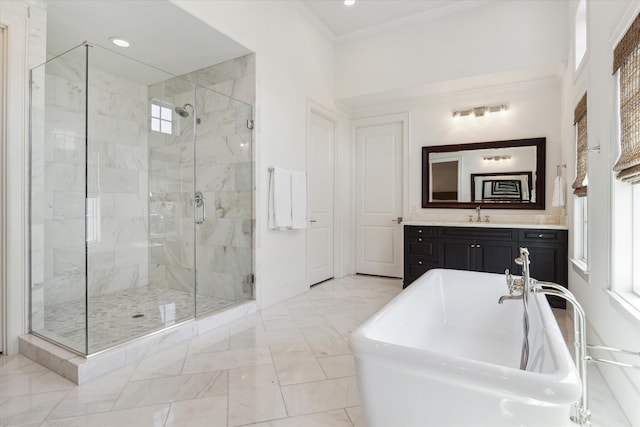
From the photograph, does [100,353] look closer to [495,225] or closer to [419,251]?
[419,251]

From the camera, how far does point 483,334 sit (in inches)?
95.3

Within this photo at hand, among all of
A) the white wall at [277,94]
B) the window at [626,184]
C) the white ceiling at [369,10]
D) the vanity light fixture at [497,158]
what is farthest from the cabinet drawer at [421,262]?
the white ceiling at [369,10]

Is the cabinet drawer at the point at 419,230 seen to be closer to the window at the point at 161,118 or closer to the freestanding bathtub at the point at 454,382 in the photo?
the freestanding bathtub at the point at 454,382

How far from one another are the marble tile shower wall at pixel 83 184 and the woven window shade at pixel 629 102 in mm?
3291

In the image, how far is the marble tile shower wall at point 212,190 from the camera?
3.50 meters

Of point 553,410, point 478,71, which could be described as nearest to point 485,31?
point 478,71

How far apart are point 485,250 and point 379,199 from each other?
1.67 metres

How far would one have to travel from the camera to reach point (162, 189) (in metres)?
3.72

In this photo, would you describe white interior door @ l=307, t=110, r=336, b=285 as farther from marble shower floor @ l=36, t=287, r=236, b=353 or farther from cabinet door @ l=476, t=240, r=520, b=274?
cabinet door @ l=476, t=240, r=520, b=274

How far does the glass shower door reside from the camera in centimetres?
349

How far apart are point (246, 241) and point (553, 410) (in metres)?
2.94

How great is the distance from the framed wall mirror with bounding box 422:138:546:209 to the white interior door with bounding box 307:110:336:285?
52.0 inches

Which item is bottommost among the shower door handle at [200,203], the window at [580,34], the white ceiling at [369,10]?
the shower door handle at [200,203]

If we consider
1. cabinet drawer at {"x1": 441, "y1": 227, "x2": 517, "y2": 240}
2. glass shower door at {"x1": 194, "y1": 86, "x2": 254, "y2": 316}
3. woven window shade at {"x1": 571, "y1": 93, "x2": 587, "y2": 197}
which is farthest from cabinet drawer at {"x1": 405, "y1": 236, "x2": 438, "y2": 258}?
glass shower door at {"x1": 194, "y1": 86, "x2": 254, "y2": 316}
